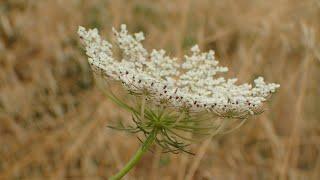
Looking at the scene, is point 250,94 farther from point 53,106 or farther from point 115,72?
point 53,106

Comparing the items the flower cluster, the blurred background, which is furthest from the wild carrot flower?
the blurred background

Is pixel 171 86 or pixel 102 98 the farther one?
pixel 102 98

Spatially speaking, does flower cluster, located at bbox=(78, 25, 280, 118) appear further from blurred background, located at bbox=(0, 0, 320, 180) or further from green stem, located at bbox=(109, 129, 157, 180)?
blurred background, located at bbox=(0, 0, 320, 180)

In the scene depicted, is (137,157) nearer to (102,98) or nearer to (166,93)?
(166,93)

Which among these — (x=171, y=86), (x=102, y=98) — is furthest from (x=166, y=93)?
(x=102, y=98)

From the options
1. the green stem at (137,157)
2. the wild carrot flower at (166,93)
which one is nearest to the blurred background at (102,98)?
the wild carrot flower at (166,93)

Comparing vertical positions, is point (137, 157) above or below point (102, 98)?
below
